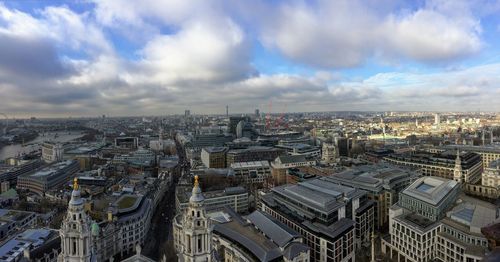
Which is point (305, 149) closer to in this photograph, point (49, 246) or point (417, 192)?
point (417, 192)

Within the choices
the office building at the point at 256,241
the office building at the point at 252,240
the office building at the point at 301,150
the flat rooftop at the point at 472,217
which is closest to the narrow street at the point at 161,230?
the office building at the point at 252,240

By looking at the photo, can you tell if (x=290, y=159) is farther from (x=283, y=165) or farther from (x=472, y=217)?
(x=472, y=217)

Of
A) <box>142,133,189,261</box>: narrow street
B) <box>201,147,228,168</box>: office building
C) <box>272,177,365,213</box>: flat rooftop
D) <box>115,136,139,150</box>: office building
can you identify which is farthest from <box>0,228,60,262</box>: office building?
<box>115,136,139,150</box>: office building

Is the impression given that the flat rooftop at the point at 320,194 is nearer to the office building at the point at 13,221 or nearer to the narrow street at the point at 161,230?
the narrow street at the point at 161,230

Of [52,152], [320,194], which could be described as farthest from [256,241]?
[52,152]

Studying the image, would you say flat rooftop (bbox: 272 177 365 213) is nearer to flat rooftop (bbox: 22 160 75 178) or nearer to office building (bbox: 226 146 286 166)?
office building (bbox: 226 146 286 166)

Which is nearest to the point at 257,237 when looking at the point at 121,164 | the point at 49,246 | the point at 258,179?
the point at 49,246
